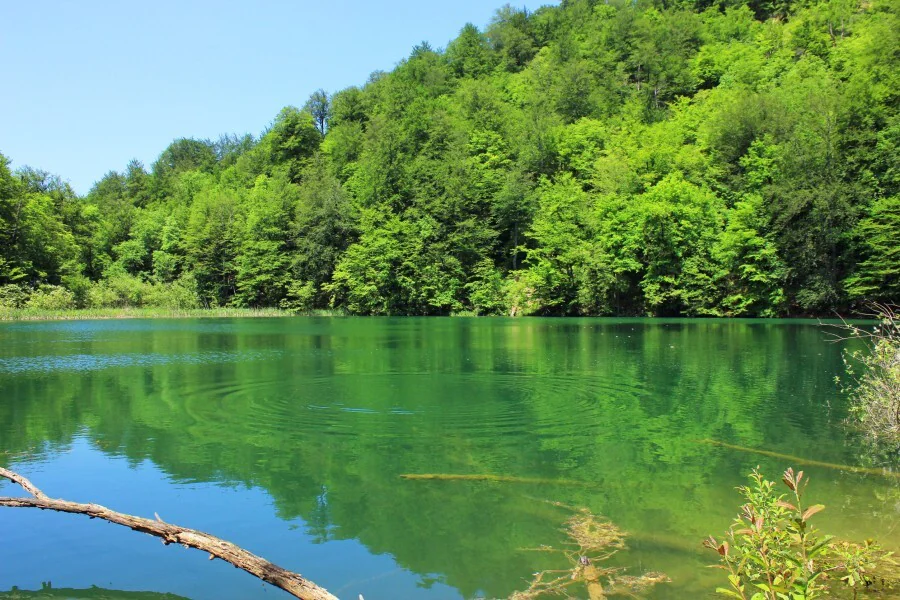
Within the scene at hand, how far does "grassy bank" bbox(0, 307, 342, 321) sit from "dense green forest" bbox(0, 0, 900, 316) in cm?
238

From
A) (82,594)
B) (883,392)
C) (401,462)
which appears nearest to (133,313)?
(401,462)

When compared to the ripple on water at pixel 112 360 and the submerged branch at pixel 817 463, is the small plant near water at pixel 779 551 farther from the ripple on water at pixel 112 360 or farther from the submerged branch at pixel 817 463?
the ripple on water at pixel 112 360

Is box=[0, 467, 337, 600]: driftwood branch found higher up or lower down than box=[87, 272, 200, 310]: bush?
lower down

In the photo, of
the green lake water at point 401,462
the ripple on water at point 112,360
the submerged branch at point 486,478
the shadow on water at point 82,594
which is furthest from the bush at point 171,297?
the shadow on water at point 82,594

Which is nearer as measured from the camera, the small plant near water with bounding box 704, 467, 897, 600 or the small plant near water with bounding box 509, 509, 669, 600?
the small plant near water with bounding box 704, 467, 897, 600

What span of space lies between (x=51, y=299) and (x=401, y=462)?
59.4 m

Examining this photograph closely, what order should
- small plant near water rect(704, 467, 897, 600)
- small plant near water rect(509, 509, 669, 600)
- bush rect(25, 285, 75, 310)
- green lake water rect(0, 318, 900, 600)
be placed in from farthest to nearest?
bush rect(25, 285, 75, 310), green lake water rect(0, 318, 900, 600), small plant near water rect(509, 509, 669, 600), small plant near water rect(704, 467, 897, 600)

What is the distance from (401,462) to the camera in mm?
9680

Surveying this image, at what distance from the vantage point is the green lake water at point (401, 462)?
6152mm

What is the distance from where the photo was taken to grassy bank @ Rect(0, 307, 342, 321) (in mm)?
52975

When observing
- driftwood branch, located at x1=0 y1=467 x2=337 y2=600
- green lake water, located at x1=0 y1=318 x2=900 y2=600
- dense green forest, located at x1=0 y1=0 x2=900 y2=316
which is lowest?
green lake water, located at x1=0 y1=318 x2=900 y2=600

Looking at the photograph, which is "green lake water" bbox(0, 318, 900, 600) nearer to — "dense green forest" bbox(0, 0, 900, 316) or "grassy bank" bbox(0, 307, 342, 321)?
"dense green forest" bbox(0, 0, 900, 316)

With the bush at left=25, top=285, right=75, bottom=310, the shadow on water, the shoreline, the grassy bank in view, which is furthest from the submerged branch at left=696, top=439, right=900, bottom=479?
the bush at left=25, top=285, right=75, bottom=310

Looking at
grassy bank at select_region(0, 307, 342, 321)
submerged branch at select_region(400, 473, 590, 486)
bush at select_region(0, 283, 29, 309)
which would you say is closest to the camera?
submerged branch at select_region(400, 473, 590, 486)
